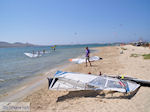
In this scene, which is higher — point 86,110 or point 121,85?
point 121,85

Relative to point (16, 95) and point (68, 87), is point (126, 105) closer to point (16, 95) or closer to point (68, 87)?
point (68, 87)

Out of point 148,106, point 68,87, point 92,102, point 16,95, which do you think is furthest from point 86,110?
point 16,95

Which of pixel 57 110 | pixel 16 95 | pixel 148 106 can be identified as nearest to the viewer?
pixel 148 106

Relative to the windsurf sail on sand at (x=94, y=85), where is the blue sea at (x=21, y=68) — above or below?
below

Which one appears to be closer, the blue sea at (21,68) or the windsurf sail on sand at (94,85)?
the windsurf sail on sand at (94,85)

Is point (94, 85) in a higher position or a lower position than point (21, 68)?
higher

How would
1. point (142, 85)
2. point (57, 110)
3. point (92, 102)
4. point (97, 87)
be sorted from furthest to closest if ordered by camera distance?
point (142, 85)
point (97, 87)
point (92, 102)
point (57, 110)

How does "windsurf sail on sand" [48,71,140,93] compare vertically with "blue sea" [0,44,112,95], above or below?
above

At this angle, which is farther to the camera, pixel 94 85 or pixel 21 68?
pixel 21 68

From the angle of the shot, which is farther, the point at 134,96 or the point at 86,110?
the point at 134,96

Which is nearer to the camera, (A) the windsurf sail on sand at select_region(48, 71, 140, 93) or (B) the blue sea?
(A) the windsurf sail on sand at select_region(48, 71, 140, 93)

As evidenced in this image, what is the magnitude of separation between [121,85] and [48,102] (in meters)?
3.15

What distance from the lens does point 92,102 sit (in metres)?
4.23

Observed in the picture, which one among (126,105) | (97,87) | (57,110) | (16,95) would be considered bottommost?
(16,95)
